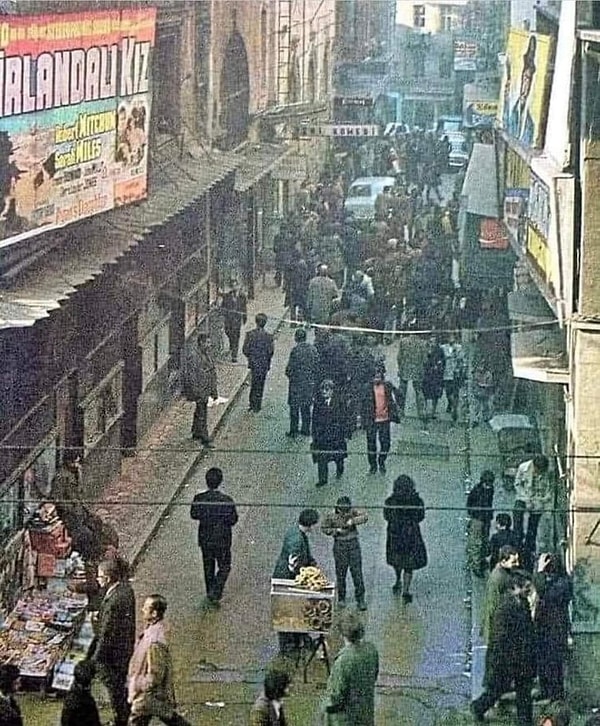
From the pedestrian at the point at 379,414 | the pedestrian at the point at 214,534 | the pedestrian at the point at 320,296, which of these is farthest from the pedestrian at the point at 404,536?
the pedestrian at the point at 320,296

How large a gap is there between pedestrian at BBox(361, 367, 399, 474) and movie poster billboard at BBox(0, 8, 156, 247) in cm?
101

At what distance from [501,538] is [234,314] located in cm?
115

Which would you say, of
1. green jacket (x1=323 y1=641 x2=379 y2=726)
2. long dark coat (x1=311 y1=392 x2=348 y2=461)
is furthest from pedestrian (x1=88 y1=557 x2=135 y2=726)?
long dark coat (x1=311 y1=392 x2=348 y2=461)

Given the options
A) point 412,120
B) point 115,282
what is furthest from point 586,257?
point 115,282

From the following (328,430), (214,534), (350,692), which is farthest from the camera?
(328,430)

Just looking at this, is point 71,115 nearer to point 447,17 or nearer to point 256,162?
point 256,162

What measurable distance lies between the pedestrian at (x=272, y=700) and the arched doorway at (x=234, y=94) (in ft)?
5.70

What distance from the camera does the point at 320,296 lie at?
5.16 metres

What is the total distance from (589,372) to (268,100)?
1385 millimetres

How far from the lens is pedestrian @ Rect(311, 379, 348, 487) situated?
5.03 meters

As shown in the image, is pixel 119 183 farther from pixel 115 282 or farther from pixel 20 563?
pixel 20 563

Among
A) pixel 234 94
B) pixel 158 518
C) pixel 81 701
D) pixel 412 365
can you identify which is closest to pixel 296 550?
pixel 158 518

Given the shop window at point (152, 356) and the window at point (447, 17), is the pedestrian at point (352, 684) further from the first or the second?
the window at point (447, 17)

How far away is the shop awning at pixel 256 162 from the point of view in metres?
5.15
